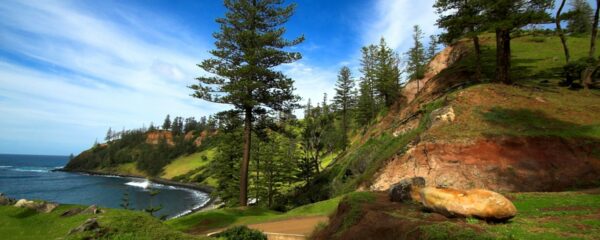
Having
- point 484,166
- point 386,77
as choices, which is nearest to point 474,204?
point 484,166

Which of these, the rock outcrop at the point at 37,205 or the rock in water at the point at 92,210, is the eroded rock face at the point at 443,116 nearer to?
the rock in water at the point at 92,210

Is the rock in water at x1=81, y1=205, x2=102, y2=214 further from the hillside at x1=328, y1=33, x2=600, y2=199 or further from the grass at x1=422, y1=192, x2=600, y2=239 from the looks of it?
the hillside at x1=328, y1=33, x2=600, y2=199

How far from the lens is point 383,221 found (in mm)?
9312

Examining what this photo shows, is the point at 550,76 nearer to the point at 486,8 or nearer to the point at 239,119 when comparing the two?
the point at 486,8

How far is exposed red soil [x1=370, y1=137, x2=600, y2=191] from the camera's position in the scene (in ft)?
53.0

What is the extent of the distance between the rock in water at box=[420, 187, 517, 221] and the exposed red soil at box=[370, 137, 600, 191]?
31.4 feet

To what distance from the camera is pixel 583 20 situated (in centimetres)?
6091

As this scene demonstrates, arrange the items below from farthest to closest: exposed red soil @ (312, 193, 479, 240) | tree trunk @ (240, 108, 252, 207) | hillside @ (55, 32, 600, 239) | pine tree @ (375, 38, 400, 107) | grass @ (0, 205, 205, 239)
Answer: pine tree @ (375, 38, 400, 107), tree trunk @ (240, 108, 252, 207), hillside @ (55, 32, 600, 239), grass @ (0, 205, 205, 239), exposed red soil @ (312, 193, 479, 240)

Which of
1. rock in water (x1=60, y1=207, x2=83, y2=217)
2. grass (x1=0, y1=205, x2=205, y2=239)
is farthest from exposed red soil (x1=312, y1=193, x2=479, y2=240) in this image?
rock in water (x1=60, y1=207, x2=83, y2=217)

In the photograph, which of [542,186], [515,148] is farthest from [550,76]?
[542,186]

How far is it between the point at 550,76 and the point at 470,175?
1873cm

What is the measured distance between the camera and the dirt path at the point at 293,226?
1469 centimetres

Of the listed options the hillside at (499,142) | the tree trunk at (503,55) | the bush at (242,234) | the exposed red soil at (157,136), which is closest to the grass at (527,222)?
the bush at (242,234)

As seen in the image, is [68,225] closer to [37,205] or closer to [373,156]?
[37,205]
